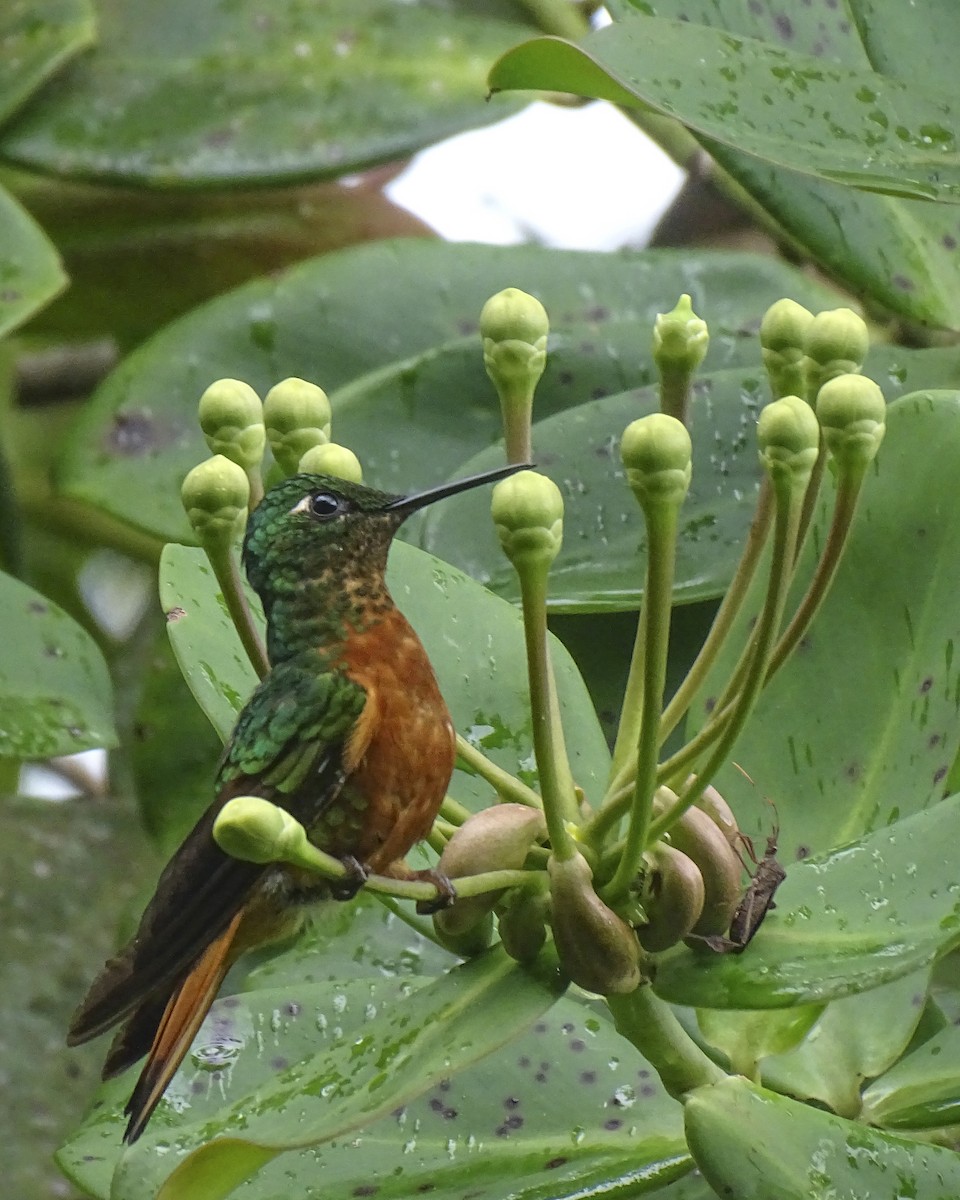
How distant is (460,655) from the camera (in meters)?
1.23

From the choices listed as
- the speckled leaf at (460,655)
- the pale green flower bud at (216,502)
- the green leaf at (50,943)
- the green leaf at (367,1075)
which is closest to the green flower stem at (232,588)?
the pale green flower bud at (216,502)

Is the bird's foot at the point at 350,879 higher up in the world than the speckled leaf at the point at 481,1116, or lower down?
higher up

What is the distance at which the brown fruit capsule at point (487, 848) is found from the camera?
0.95 meters

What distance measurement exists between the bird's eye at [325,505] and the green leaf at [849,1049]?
49cm

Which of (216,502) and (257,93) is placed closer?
(216,502)

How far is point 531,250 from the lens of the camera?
1839 millimetres

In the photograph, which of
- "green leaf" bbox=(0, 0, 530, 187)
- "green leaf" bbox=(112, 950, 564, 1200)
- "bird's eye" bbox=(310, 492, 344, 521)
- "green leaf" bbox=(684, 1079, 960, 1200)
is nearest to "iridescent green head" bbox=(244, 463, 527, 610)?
"bird's eye" bbox=(310, 492, 344, 521)

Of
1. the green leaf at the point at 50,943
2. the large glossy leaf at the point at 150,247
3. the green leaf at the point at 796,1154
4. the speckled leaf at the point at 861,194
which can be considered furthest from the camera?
the large glossy leaf at the point at 150,247

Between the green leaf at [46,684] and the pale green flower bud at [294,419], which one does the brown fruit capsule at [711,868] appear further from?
the green leaf at [46,684]

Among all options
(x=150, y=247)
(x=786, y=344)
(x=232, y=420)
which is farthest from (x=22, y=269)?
(x=786, y=344)

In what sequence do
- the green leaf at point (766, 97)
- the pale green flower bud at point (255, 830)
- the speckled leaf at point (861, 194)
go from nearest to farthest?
the pale green flower bud at point (255, 830), the green leaf at point (766, 97), the speckled leaf at point (861, 194)

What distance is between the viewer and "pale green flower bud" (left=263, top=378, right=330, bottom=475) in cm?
109

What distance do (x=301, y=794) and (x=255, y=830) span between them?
232 millimetres

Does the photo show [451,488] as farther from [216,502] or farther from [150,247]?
[150,247]
